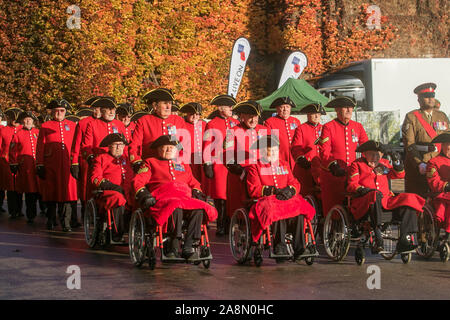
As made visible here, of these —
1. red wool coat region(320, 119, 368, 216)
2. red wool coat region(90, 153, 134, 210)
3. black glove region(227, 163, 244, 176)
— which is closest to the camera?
black glove region(227, 163, 244, 176)

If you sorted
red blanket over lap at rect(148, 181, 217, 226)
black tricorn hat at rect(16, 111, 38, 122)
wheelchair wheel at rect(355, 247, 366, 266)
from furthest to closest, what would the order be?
black tricorn hat at rect(16, 111, 38, 122), wheelchair wheel at rect(355, 247, 366, 266), red blanket over lap at rect(148, 181, 217, 226)

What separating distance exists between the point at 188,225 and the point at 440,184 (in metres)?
3.26

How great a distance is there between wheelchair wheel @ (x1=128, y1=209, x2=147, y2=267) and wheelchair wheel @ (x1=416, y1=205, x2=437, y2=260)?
3356mm

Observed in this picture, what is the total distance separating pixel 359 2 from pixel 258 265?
1042 inches

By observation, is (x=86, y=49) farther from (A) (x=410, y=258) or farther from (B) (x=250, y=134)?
(A) (x=410, y=258)

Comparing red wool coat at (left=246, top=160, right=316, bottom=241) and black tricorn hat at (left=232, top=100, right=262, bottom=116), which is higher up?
black tricorn hat at (left=232, top=100, right=262, bottom=116)

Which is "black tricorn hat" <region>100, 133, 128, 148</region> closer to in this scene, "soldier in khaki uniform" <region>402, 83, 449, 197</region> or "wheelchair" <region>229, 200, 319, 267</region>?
"wheelchair" <region>229, 200, 319, 267</region>

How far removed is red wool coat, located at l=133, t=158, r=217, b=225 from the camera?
996 centimetres

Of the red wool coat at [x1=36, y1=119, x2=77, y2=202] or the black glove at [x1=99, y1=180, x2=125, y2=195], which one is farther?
the red wool coat at [x1=36, y1=119, x2=77, y2=202]

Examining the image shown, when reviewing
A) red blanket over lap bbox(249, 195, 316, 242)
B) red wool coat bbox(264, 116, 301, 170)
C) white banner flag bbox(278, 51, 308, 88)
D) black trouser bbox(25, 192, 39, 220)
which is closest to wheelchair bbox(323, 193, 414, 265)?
red blanket over lap bbox(249, 195, 316, 242)

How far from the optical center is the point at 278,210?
1022cm

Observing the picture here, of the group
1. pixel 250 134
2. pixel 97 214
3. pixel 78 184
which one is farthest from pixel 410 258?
pixel 78 184

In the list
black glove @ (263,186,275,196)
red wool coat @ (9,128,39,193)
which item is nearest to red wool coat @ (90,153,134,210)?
black glove @ (263,186,275,196)

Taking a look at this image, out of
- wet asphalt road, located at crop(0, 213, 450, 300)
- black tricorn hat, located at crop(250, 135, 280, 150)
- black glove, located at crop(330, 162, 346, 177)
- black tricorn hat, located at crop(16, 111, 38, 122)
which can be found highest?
black tricorn hat, located at crop(16, 111, 38, 122)
